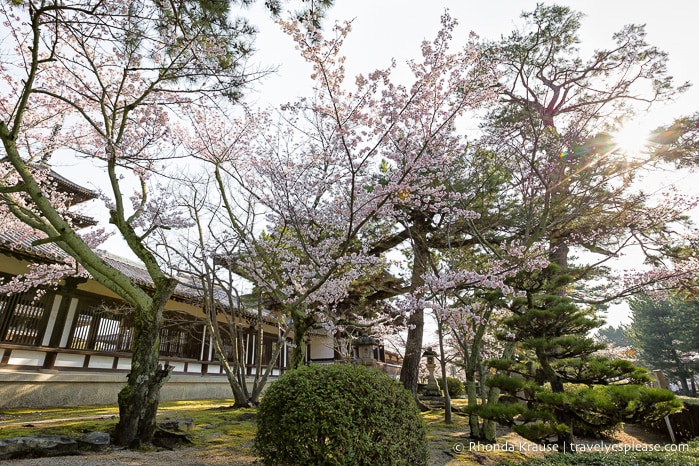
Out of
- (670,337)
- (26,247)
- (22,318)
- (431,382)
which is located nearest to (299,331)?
(26,247)

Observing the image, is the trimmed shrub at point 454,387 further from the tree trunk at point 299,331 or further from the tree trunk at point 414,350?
the tree trunk at point 299,331

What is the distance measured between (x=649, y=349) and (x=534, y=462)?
1347 inches

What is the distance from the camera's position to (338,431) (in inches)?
126

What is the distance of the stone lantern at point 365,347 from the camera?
49.4ft

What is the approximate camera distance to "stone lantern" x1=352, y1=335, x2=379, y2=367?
1506 centimetres

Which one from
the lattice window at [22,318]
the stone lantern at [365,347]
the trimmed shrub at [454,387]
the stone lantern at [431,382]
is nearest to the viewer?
the lattice window at [22,318]

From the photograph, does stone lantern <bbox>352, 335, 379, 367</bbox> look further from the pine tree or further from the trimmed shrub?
the pine tree

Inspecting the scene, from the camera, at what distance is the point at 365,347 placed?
15.9m

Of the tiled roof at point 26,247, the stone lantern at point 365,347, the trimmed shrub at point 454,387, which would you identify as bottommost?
the trimmed shrub at point 454,387

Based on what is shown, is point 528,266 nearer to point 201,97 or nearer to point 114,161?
point 201,97

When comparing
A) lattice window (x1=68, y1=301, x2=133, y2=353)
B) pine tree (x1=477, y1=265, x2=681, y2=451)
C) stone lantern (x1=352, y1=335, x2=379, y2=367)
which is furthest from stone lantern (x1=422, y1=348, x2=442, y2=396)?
lattice window (x1=68, y1=301, x2=133, y2=353)

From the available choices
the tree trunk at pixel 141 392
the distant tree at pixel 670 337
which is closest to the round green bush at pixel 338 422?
the tree trunk at pixel 141 392

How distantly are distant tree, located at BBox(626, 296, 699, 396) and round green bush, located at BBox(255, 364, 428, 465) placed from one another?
29.1 meters

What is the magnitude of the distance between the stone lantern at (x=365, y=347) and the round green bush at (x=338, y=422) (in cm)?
1143
